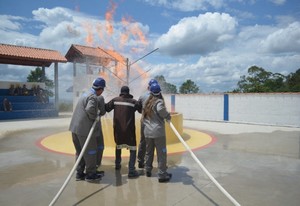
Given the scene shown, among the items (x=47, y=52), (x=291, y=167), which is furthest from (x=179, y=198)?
(x=47, y=52)

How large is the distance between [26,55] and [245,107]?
15938 millimetres

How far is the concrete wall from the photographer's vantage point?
44.9 ft

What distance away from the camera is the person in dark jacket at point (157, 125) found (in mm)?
4867

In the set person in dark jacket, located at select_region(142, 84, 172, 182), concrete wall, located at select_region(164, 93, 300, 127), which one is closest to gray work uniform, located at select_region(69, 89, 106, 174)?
person in dark jacket, located at select_region(142, 84, 172, 182)

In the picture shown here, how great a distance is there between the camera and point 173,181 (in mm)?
4930

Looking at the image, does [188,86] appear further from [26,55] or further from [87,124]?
[87,124]

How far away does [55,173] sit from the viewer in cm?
543

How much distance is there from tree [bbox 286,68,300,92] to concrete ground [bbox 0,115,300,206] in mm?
30131

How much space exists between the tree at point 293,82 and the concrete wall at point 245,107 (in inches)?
855

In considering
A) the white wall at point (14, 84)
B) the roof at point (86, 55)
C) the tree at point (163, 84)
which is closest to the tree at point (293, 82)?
the tree at point (163, 84)

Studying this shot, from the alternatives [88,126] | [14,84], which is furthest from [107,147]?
[14,84]

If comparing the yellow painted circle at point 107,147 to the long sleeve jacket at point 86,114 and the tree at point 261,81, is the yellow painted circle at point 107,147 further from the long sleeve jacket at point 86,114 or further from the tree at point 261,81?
the tree at point 261,81

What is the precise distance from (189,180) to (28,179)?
3.18m

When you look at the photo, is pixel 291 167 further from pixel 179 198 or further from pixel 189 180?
pixel 179 198
